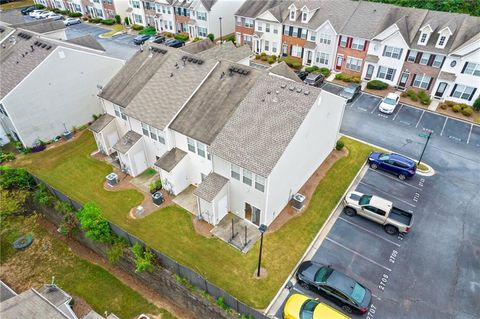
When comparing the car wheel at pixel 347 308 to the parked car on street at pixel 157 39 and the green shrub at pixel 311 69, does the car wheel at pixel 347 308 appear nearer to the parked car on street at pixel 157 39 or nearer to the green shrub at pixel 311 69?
the green shrub at pixel 311 69

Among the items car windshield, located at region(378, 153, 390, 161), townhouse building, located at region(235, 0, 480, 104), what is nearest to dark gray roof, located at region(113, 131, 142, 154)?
car windshield, located at region(378, 153, 390, 161)

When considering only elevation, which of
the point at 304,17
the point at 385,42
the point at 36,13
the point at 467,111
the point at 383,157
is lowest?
the point at 383,157

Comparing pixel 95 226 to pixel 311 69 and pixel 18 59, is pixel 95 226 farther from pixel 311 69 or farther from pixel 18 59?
pixel 311 69

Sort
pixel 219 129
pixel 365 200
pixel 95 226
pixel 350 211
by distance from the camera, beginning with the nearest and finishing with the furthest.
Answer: pixel 95 226, pixel 219 129, pixel 365 200, pixel 350 211

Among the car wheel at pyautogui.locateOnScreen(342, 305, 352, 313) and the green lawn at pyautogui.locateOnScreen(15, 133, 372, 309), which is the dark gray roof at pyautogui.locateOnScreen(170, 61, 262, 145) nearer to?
the green lawn at pyautogui.locateOnScreen(15, 133, 372, 309)

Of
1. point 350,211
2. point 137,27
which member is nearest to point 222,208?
point 350,211

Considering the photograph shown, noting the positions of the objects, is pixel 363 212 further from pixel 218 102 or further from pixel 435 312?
pixel 218 102
